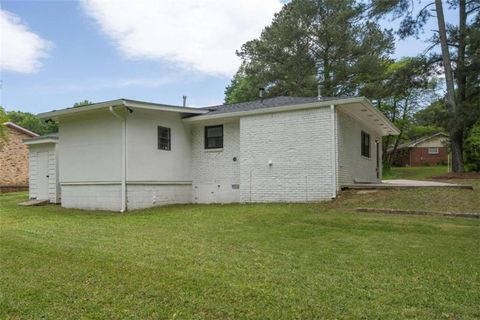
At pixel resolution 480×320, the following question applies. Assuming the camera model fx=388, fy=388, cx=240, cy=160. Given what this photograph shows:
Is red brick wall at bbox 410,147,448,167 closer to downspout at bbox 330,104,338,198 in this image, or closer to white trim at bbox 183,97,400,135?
white trim at bbox 183,97,400,135

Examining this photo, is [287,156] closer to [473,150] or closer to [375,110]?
[375,110]

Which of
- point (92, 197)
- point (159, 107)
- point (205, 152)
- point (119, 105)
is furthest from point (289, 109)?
point (92, 197)

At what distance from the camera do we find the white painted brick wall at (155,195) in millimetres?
11691

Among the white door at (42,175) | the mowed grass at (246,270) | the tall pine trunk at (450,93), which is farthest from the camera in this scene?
the tall pine trunk at (450,93)

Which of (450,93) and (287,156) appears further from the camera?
(450,93)

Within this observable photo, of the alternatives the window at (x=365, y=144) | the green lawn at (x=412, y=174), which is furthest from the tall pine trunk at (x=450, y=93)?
the green lawn at (x=412, y=174)

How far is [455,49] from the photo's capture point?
20.0 metres

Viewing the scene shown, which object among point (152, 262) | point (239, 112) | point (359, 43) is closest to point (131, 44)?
point (239, 112)

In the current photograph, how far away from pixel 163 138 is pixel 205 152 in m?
1.58

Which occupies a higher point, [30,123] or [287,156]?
[30,123]

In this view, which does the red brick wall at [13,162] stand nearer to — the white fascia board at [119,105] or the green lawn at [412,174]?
the white fascia board at [119,105]

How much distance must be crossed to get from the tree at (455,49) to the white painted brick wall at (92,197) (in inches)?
586

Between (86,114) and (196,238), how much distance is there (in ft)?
25.6

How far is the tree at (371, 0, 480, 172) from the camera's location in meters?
17.6
